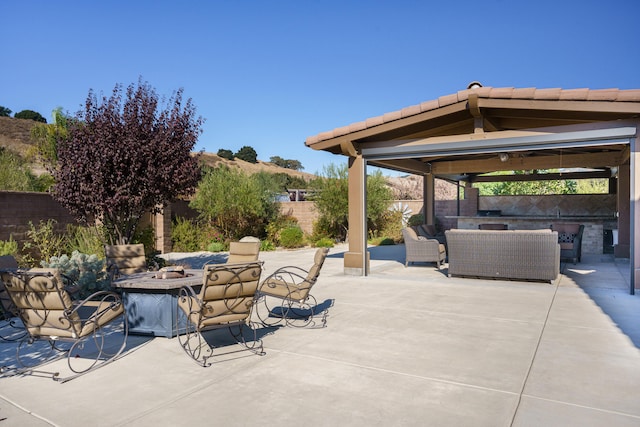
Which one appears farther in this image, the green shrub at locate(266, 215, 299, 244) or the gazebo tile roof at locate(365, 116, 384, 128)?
the green shrub at locate(266, 215, 299, 244)

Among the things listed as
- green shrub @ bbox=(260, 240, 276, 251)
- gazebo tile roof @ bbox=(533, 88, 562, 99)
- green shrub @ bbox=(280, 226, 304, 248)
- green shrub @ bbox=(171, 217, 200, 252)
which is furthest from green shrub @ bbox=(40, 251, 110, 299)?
green shrub @ bbox=(280, 226, 304, 248)

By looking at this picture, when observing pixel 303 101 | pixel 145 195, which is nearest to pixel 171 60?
pixel 303 101

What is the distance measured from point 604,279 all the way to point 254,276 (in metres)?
7.89

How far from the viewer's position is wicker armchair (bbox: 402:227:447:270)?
1138 centimetres

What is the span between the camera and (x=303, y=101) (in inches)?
969

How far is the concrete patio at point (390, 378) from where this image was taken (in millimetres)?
3463

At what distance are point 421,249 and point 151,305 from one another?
7398 millimetres

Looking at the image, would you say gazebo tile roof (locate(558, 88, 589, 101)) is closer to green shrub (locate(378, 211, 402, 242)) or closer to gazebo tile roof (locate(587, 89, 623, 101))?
gazebo tile roof (locate(587, 89, 623, 101))

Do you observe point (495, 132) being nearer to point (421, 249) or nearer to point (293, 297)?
point (421, 249)

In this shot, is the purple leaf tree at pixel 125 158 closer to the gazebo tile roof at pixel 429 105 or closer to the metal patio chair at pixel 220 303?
the metal patio chair at pixel 220 303

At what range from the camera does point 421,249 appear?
11531 millimetres

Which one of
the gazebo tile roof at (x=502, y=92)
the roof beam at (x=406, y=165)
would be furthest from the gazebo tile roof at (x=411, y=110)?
the roof beam at (x=406, y=165)

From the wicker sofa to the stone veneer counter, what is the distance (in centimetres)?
636

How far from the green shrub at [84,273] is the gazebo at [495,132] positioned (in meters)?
5.15
